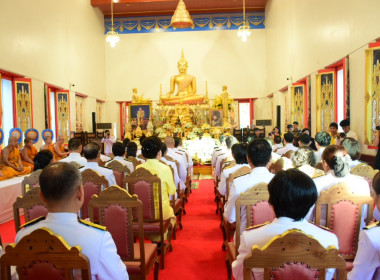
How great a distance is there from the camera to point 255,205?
225 cm

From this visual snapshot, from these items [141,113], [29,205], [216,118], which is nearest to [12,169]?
[29,205]

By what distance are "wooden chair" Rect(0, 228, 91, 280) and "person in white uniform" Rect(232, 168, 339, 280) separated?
660 mm

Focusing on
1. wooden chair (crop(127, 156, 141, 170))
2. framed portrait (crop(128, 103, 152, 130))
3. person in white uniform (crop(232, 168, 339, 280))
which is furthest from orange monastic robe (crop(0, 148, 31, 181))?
framed portrait (crop(128, 103, 152, 130))

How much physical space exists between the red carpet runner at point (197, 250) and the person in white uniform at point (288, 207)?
1.66 metres

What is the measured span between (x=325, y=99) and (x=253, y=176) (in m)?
6.56

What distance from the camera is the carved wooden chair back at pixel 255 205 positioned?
2209 mm

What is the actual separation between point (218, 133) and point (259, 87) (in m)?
6.04

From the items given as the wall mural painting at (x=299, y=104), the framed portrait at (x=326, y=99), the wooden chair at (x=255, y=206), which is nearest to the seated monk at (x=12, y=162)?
the wooden chair at (x=255, y=206)

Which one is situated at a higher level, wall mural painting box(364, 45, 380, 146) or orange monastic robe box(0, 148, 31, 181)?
wall mural painting box(364, 45, 380, 146)

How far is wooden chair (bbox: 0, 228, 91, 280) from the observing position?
125cm

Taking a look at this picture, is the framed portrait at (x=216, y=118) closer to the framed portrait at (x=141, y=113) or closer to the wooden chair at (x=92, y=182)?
the framed portrait at (x=141, y=113)

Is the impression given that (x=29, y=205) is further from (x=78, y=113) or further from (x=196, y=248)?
(x=78, y=113)

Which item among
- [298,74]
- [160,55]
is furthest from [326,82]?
[160,55]

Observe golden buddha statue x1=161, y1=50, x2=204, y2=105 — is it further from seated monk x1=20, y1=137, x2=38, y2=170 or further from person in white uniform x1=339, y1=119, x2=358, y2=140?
person in white uniform x1=339, y1=119, x2=358, y2=140
